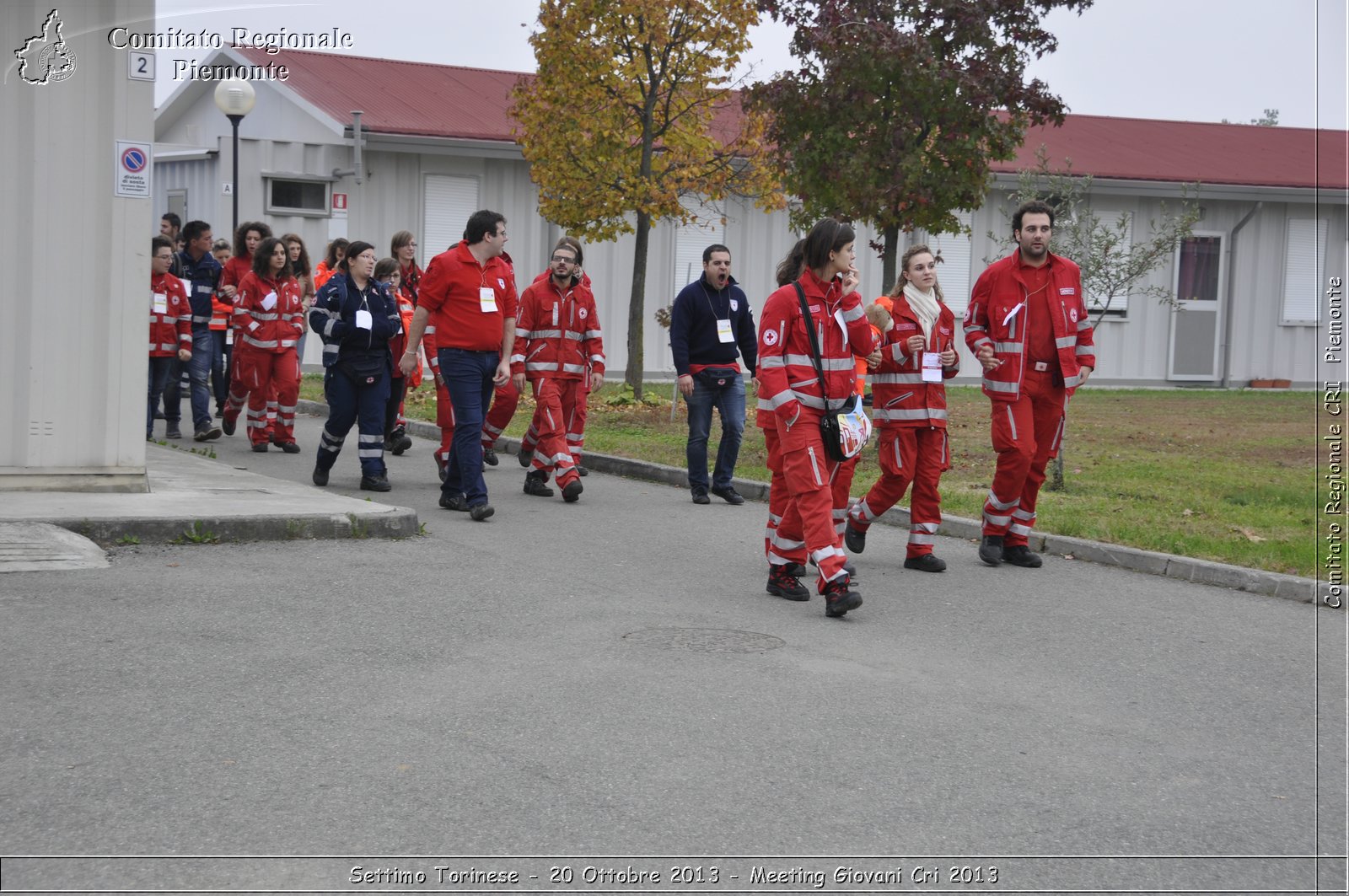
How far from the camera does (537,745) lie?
5.34 m

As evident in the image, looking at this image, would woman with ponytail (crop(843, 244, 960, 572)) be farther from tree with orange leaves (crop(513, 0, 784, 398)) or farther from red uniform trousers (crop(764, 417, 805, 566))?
tree with orange leaves (crop(513, 0, 784, 398))

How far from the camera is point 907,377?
9.57m

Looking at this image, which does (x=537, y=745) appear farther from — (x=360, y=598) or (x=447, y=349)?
(x=447, y=349)

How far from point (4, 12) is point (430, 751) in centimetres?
709

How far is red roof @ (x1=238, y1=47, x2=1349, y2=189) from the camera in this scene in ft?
88.7

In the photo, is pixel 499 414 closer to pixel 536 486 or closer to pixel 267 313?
pixel 536 486

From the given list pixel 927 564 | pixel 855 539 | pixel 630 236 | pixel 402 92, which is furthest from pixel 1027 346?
pixel 402 92

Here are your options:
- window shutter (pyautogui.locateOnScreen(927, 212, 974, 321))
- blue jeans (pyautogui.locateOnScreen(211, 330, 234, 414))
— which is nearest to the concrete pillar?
blue jeans (pyautogui.locateOnScreen(211, 330, 234, 414))

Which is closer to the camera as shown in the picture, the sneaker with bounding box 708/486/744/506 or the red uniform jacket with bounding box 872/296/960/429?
the red uniform jacket with bounding box 872/296/960/429

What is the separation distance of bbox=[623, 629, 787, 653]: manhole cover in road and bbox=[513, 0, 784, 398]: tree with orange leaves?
44.1 ft

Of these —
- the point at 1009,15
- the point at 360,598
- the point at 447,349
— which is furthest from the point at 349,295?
the point at 1009,15

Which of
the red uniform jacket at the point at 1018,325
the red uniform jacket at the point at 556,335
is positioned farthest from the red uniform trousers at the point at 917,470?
the red uniform jacket at the point at 556,335

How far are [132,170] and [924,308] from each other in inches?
210

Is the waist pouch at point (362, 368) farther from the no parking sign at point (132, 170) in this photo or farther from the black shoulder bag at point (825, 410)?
the black shoulder bag at point (825, 410)
